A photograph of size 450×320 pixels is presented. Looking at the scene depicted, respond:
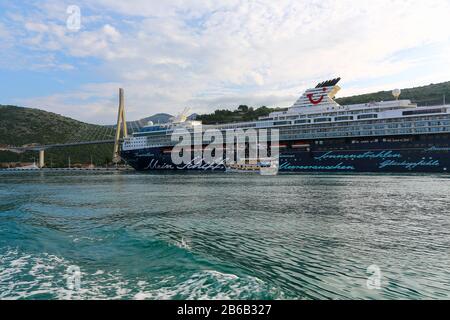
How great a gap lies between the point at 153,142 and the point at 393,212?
7800cm

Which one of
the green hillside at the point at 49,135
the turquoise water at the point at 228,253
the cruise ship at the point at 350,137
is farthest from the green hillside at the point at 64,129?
the turquoise water at the point at 228,253

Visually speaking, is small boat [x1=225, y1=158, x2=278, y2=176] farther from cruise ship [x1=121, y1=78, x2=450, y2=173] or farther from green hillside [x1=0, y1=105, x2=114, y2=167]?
green hillside [x1=0, y1=105, x2=114, y2=167]

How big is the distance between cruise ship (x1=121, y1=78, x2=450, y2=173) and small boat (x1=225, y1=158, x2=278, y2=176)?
2307mm

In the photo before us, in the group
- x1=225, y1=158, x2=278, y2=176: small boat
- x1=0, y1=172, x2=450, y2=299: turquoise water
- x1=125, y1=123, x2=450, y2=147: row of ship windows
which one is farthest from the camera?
x1=225, y1=158, x2=278, y2=176: small boat

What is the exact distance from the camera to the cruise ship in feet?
190

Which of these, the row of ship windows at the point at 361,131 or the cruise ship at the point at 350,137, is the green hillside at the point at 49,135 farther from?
the row of ship windows at the point at 361,131

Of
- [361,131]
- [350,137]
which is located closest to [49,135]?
[350,137]

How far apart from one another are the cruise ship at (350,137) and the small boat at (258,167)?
2.31 m

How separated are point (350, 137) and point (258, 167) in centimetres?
1898

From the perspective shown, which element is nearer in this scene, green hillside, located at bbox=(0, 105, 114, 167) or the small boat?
the small boat

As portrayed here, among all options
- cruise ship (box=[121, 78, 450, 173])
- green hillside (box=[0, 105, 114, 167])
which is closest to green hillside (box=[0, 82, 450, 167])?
green hillside (box=[0, 105, 114, 167])

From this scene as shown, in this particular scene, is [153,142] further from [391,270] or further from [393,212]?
[391,270]
